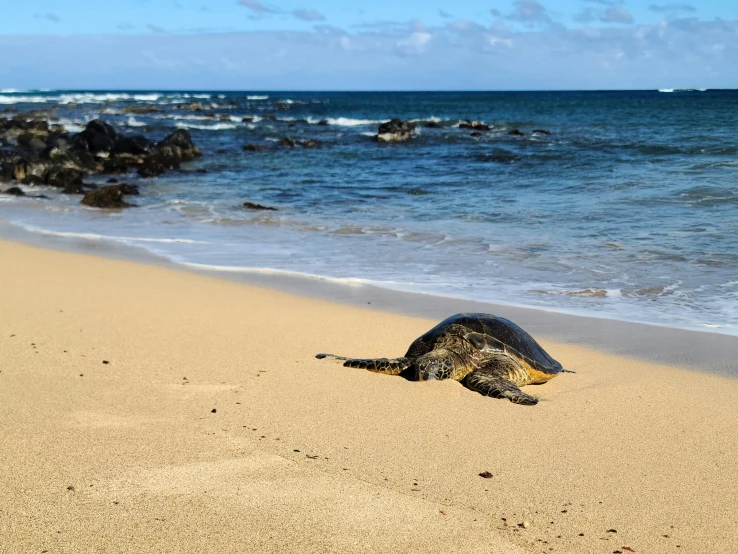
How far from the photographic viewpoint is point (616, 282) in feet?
31.6

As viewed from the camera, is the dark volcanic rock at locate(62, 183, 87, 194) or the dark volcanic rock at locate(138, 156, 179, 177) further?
the dark volcanic rock at locate(138, 156, 179, 177)

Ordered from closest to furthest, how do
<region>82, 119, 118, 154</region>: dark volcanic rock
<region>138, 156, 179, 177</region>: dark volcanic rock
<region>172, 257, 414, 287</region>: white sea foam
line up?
<region>172, 257, 414, 287</region>: white sea foam < <region>138, 156, 179, 177</region>: dark volcanic rock < <region>82, 119, 118, 154</region>: dark volcanic rock

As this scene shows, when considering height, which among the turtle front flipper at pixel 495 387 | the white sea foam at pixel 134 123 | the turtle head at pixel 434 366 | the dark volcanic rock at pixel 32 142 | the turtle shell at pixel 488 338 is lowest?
the turtle front flipper at pixel 495 387

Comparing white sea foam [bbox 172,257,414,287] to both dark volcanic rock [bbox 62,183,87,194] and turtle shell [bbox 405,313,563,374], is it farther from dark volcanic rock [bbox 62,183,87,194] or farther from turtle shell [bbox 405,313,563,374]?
dark volcanic rock [bbox 62,183,87,194]

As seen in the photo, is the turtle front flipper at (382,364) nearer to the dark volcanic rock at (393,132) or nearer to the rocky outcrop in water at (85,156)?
the rocky outcrop in water at (85,156)

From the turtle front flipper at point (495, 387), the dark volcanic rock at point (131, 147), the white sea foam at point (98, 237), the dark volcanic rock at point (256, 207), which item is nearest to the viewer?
the turtle front flipper at point (495, 387)

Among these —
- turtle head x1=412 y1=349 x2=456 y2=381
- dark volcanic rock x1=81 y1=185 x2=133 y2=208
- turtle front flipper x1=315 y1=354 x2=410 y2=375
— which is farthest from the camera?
dark volcanic rock x1=81 y1=185 x2=133 y2=208

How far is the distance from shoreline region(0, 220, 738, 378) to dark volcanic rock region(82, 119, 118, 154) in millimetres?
20358

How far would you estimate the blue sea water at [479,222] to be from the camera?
375 inches

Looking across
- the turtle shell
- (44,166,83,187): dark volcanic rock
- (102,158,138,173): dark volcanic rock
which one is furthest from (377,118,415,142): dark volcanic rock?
the turtle shell

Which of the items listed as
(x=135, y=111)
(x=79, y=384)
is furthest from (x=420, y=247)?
(x=135, y=111)

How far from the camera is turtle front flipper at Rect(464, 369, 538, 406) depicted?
18.3 ft

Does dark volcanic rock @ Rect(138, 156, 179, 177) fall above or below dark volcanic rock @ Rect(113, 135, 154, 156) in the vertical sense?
below

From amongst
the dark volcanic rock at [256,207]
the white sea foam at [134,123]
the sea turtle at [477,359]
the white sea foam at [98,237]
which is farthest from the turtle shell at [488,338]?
the white sea foam at [134,123]
